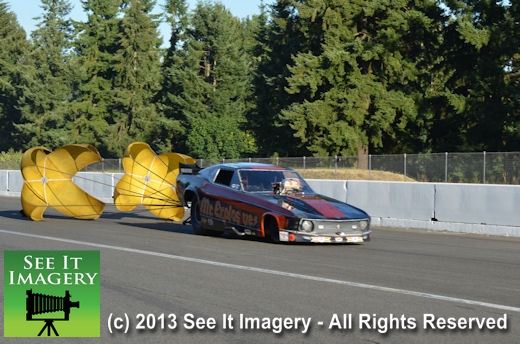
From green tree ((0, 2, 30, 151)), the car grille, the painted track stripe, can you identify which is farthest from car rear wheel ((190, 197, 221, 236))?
green tree ((0, 2, 30, 151))

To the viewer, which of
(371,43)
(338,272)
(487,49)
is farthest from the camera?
(371,43)

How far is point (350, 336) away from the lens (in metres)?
8.00

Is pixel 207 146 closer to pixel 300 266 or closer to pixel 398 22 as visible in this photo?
pixel 398 22

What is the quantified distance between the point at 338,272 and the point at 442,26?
56.4 meters

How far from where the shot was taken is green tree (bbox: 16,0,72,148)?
10025 centimetres

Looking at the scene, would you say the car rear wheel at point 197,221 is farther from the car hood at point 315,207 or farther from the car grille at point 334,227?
the car grille at point 334,227

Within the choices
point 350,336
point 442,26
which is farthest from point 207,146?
point 350,336

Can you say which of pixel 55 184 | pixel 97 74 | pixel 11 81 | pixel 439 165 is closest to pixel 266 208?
pixel 55 184

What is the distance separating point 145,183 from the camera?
77.4 feet

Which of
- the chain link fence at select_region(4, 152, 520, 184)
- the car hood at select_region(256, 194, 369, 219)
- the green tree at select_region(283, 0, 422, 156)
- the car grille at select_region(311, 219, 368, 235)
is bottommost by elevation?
the car grille at select_region(311, 219, 368, 235)

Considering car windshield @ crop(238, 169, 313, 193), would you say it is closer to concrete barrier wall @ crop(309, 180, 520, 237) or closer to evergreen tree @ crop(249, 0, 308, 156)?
concrete barrier wall @ crop(309, 180, 520, 237)

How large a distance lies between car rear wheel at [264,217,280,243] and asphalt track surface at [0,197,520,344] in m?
Answer: 0.20

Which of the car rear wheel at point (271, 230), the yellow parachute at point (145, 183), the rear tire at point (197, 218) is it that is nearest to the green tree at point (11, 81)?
the yellow parachute at point (145, 183)

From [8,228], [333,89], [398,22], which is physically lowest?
[8,228]
